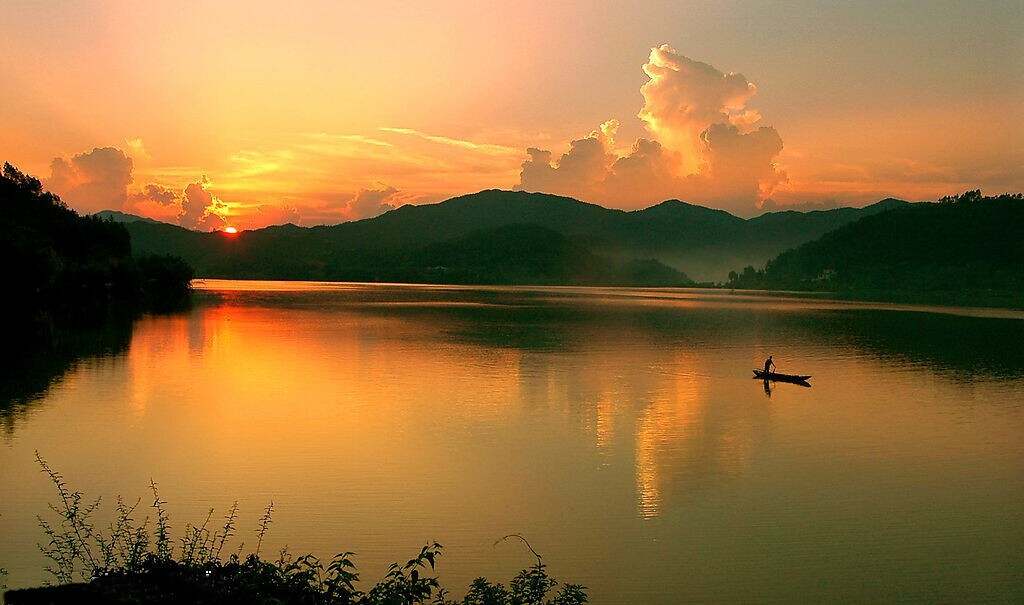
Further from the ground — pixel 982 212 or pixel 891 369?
pixel 982 212

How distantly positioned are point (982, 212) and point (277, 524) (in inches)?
6897

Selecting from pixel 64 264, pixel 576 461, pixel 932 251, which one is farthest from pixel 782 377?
pixel 932 251

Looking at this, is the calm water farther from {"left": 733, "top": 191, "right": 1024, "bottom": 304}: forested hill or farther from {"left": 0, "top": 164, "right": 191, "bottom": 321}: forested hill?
{"left": 733, "top": 191, "right": 1024, "bottom": 304}: forested hill

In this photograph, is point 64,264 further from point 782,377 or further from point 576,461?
point 576,461

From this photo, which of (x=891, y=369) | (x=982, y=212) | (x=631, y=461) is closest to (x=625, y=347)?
(x=891, y=369)

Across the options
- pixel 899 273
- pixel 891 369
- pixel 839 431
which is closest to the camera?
pixel 839 431

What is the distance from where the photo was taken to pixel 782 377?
107ft

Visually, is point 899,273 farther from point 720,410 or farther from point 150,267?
point 720,410

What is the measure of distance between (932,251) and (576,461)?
157794 mm

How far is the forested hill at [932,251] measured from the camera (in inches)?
5571

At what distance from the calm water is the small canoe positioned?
3.58ft

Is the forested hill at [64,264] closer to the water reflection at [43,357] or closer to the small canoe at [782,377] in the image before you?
the water reflection at [43,357]

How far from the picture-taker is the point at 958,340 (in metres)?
53.7

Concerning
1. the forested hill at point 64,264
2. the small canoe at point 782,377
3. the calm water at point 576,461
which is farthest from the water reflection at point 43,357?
the small canoe at point 782,377
